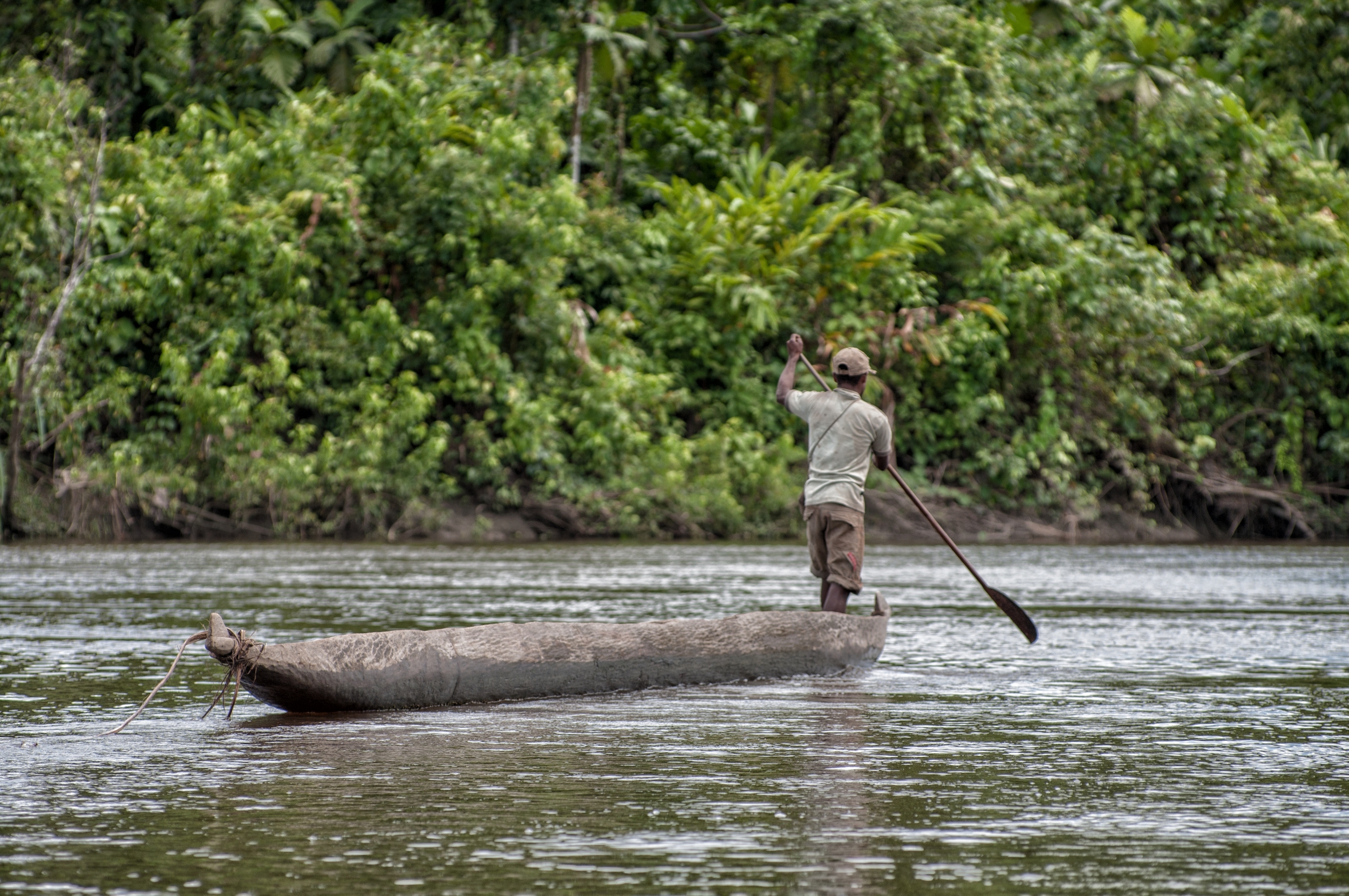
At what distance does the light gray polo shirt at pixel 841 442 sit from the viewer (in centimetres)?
947

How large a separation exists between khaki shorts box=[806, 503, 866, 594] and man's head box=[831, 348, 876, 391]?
676 millimetres

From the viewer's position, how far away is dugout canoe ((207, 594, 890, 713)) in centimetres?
693

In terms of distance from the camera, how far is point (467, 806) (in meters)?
5.13

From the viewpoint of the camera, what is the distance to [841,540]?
31.0 ft

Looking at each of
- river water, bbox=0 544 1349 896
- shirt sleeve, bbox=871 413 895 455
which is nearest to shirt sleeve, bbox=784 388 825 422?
shirt sleeve, bbox=871 413 895 455

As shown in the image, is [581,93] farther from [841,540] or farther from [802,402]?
[841,540]

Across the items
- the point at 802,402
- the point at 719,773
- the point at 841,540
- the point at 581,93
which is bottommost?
the point at 719,773

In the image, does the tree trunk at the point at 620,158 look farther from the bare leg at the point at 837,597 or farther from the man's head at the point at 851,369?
the bare leg at the point at 837,597

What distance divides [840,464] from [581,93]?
715 inches

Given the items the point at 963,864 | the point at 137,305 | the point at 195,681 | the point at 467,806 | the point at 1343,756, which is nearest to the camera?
the point at 963,864

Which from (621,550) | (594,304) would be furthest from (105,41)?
(621,550)

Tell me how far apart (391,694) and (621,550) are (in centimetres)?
1327

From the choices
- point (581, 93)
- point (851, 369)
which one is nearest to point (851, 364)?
point (851, 369)

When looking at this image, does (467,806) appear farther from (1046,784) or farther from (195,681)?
(195,681)
